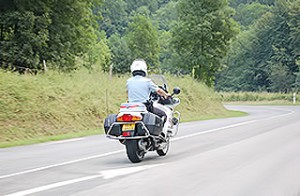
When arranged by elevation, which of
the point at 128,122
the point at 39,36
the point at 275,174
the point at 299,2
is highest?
the point at 299,2

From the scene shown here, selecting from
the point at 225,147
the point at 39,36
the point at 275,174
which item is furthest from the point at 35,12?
the point at 275,174

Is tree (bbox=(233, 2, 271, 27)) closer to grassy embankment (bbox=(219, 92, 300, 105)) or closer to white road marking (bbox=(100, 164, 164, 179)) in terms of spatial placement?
Result: grassy embankment (bbox=(219, 92, 300, 105))

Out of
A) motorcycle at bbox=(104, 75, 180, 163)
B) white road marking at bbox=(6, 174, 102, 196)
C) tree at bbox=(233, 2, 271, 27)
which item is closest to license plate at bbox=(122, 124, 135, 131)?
motorcycle at bbox=(104, 75, 180, 163)

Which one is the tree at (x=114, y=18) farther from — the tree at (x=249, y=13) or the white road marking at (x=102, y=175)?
the white road marking at (x=102, y=175)

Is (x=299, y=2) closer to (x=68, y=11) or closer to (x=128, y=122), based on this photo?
(x=68, y=11)

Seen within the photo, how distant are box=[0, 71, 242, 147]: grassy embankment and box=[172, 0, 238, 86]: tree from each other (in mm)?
14181

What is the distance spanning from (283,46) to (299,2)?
8192 millimetres

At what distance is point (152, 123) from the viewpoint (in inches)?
412

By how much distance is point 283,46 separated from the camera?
10012 cm

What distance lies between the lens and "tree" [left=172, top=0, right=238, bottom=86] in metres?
41.0

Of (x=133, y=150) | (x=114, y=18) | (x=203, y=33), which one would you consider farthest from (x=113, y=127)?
(x=114, y=18)

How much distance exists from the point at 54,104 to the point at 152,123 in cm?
1098

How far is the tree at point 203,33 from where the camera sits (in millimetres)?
40969

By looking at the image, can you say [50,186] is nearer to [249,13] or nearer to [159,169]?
[159,169]
